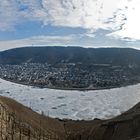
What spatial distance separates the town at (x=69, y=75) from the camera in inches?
5103

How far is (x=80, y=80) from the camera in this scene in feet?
447

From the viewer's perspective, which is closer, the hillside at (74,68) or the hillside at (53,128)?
the hillside at (53,128)

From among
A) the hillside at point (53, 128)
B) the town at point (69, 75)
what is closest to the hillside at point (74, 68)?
the town at point (69, 75)

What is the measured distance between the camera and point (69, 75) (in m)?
149

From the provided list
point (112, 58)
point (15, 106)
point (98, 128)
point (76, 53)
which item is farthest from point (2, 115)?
point (76, 53)

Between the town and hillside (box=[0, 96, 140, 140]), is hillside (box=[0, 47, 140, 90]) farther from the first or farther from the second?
hillside (box=[0, 96, 140, 140])

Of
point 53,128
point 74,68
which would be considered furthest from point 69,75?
point 53,128

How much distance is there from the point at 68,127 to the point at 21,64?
455 feet

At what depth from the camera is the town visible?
12962cm

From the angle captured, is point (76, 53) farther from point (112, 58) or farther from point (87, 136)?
point (87, 136)

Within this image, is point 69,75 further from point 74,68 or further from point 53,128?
point 53,128

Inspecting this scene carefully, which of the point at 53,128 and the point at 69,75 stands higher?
the point at 53,128

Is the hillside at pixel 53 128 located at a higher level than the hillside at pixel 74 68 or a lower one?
→ higher

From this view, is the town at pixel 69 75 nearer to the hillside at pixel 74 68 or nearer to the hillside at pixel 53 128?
the hillside at pixel 74 68
